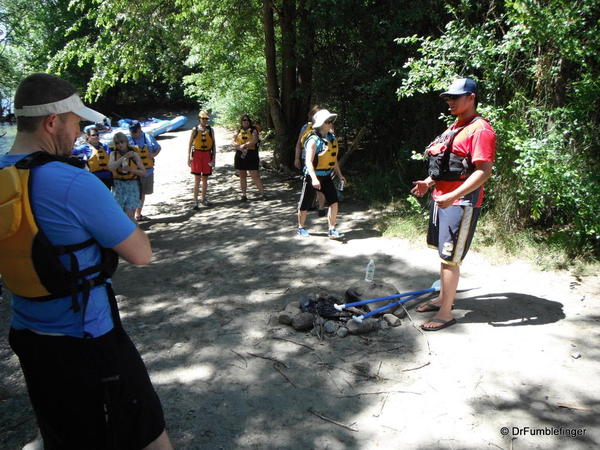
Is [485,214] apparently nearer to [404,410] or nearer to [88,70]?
[404,410]

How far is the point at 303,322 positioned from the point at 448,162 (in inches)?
76.9

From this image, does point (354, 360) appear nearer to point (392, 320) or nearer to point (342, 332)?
point (342, 332)

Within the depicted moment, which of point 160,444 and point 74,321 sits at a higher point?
point 74,321

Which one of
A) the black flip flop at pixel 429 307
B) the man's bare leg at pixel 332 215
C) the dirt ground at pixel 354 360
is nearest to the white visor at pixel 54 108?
the dirt ground at pixel 354 360

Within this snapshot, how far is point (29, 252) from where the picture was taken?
1810mm

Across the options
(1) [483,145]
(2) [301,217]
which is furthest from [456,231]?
(2) [301,217]

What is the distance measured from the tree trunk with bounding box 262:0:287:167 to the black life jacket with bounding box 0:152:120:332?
391 inches

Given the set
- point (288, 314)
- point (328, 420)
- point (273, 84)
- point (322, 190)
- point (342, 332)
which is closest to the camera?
point (328, 420)

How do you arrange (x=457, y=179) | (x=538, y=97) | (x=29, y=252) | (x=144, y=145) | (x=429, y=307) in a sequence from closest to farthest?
(x=29, y=252) → (x=457, y=179) → (x=429, y=307) → (x=538, y=97) → (x=144, y=145)

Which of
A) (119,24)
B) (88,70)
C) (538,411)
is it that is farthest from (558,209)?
(88,70)

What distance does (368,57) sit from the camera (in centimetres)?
891

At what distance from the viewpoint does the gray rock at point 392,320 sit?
173 inches

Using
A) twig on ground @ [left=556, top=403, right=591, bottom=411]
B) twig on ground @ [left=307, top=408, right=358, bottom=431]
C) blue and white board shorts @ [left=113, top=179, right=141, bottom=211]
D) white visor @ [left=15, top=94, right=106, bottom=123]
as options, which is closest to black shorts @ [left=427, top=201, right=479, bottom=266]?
twig on ground @ [left=556, top=403, right=591, bottom=411]

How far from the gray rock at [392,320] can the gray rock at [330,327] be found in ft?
1.63
